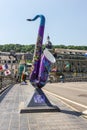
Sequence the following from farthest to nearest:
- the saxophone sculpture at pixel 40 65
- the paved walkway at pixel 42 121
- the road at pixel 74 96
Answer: the road at pixel 74 96
the saxophone sculpture at pixel 40 65
the paved walkway at pixel 42 121

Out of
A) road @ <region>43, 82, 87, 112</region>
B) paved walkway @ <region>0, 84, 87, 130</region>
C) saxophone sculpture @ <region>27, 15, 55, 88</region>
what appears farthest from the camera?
road @ <region>43, 82, 87, 112</region>

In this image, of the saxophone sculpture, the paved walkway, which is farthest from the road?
the paved walkway

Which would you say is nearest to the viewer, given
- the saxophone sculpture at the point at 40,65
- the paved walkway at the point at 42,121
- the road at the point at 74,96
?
the paved walkway at the point at 42,121

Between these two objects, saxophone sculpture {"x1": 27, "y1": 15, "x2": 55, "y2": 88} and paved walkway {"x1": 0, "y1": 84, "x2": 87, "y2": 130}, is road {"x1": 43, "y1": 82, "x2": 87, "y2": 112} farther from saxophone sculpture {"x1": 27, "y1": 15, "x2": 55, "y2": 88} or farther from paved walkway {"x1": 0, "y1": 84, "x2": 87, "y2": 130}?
paved walkway {"x1": 0, "y1": 84, "x2": 87, "y2": 130}

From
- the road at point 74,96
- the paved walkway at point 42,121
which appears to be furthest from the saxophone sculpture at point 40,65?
the road at point 74,96

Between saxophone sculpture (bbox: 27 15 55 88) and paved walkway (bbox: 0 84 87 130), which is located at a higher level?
saxophone sculpture (bbox: 27 15 55 88)

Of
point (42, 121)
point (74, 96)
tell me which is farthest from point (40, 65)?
point (74, 96)

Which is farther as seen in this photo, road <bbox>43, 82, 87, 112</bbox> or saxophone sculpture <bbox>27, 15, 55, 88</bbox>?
road <bbox>43, 82, 87, 112</bbox>

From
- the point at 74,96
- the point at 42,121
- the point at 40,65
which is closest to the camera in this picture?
the point at 42,121

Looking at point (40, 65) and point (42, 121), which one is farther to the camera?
point (40, 65)

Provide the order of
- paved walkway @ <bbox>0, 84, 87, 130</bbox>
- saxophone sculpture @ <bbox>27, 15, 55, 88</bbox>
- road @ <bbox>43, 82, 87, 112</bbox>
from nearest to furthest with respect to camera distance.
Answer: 1. paved walkway @ <bbox>0, 84, 87, 130</bbox>
2. saxophone sculpture @ <bbox>27, 15, 55, 88</bbox>
3. road @ <bbox>43, 82, 87, 112</bbox>

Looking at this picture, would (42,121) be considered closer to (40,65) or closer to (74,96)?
(40,65)

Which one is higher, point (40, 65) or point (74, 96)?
point (40, 65)

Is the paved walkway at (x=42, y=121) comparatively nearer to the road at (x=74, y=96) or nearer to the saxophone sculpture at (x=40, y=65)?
the saxophone sculpture at (x=40, y=65)
